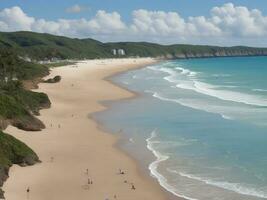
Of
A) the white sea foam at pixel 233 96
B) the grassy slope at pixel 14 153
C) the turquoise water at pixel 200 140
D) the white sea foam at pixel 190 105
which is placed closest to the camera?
the turquoise water at pixel 200 140

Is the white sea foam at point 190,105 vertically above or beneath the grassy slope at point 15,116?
beneath

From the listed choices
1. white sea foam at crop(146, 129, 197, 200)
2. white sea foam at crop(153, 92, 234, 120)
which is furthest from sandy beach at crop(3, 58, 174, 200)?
white sea foam at crop(153, 92, 234, 120)

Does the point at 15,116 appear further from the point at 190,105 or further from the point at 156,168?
the point at 190,105

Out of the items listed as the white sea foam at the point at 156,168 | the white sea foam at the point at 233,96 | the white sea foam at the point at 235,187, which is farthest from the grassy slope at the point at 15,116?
the white sea foam at the point at 233,96

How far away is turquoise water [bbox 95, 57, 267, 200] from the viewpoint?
25078 millimetres

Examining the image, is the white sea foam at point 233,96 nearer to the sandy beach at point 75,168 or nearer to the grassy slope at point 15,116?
the sandy beach at point 75,168

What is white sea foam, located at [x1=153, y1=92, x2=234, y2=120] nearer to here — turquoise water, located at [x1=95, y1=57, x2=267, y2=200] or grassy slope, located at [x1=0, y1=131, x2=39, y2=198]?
turquoise water, located at [x1=95, y1=57, x2=267, y2=200]

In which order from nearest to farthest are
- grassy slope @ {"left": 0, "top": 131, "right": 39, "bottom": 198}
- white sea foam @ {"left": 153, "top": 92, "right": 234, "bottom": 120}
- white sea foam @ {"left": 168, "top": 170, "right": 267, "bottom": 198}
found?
white sea foam @ {"left": 168, "top": 170, "right": 267, "bottom": 198} → grassy slope @ {"left": 0, "top": 131, "right": 39, "bottom": 198} → white sea foam @ {"left": 153, "top": 92, "right": 234, "bottom": 120}

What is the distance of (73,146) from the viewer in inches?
1321

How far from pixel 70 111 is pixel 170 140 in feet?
54.2

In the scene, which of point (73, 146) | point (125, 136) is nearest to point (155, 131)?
point (125, 136)

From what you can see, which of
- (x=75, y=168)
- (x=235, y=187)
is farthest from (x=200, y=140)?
(x=235, y=187)

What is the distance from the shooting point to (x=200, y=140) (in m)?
34.6

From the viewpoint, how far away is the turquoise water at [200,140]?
2508cm
